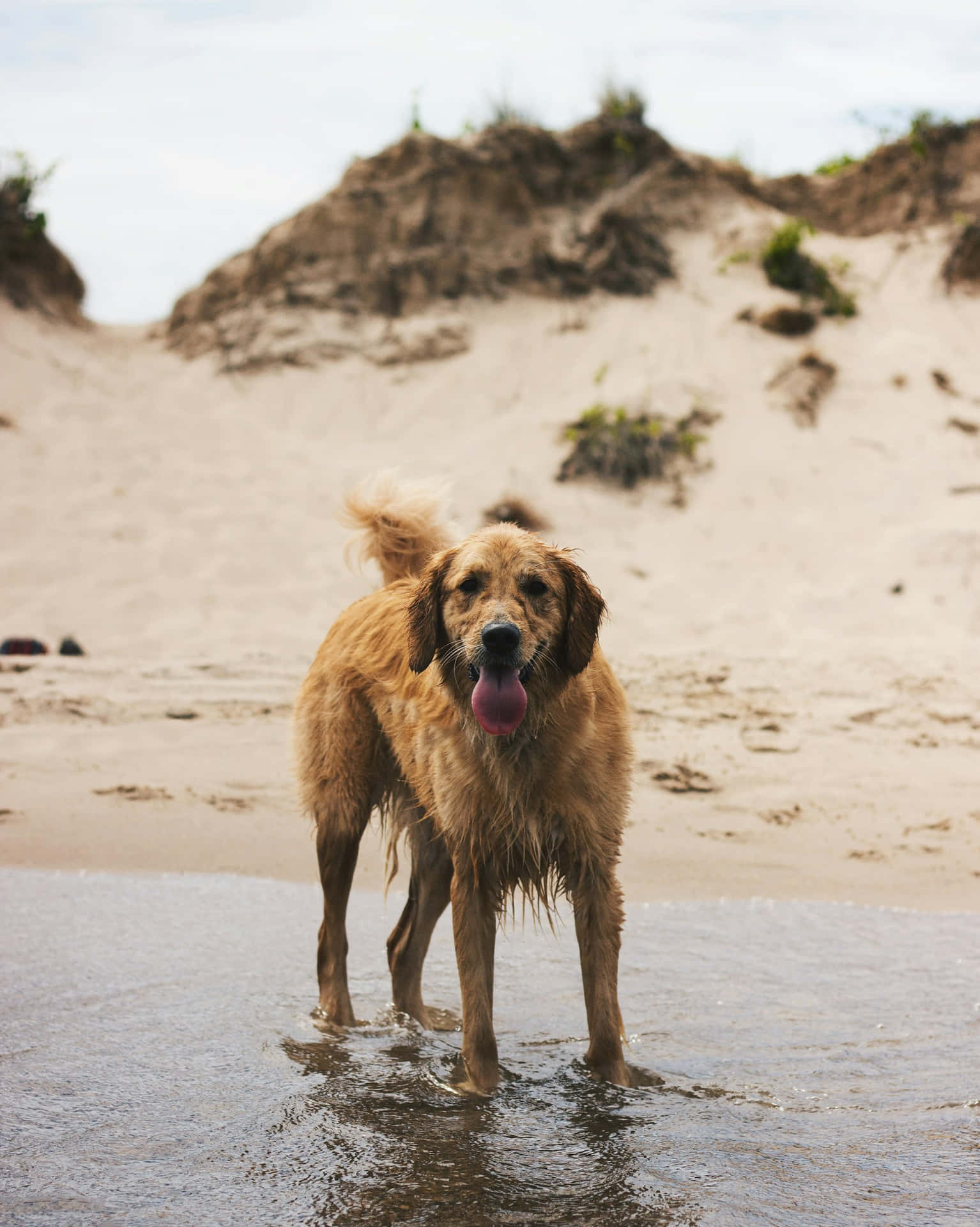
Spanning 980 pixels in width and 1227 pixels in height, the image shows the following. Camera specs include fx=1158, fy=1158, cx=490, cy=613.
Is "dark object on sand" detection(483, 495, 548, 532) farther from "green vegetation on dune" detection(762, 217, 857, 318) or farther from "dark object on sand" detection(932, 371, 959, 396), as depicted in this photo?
"green vegetation on dune" detection(762, 217, 857, 318)

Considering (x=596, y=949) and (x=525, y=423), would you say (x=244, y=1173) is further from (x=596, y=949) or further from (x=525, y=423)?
(x=525, y=423)

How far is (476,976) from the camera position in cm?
371

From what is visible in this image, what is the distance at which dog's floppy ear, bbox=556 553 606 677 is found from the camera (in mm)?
3580

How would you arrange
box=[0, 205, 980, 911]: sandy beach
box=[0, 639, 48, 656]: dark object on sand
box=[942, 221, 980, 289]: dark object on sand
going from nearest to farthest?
1. box=[0, 205, 980, 911]: sandy beach
2. box=[0, 639, 48, 656]: dark object on sand
3. box=[942, 221, 980, 289]: dark object on sand

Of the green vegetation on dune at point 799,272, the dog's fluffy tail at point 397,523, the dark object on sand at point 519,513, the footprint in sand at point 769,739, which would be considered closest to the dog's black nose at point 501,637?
the dog's fluffy tail at point 397,523

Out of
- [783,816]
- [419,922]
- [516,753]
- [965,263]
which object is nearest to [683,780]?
[783,816]

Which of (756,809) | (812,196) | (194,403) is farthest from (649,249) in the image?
(756,809)

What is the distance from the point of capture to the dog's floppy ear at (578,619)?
358 centimetres

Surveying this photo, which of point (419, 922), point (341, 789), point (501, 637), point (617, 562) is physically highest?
point (617, 562)

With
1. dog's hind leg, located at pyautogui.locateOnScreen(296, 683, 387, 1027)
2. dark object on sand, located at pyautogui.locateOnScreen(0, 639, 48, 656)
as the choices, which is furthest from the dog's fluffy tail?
dark object on sand, located at pyautogui.locateOnScreen(0, 639, 48, 656)

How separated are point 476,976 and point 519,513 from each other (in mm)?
9140

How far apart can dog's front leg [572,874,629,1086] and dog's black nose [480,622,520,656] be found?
85 cm

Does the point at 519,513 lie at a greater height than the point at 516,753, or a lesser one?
greater

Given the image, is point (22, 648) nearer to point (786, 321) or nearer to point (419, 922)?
point (419, 922)
